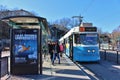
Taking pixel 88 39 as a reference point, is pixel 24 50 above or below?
below

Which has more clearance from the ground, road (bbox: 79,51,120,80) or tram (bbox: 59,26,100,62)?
tram (bbox: 59,26,100,62)

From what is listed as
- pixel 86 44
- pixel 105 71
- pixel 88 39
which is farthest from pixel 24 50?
pixel 88 39

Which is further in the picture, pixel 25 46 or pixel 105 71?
pixel 105 71

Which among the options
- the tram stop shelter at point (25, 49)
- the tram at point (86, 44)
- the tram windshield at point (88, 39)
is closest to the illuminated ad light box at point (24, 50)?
the tram stop shelter at point (25, 49)

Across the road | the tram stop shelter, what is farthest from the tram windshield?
the tram stop shelter

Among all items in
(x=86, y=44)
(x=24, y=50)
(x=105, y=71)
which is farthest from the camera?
(x=86, y=44)

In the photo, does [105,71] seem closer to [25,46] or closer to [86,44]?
[86,44]

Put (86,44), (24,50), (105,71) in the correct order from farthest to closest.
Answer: (86,44), (105,71), (24,50)

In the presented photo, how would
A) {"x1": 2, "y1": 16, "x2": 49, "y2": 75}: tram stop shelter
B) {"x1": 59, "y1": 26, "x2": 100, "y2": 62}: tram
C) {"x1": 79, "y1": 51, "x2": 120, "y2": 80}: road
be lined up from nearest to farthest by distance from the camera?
{"x1": 2, "y1": 16, "x2": 49, "y2": 75}: tram stop shelter < {"x1": 79, "y1": 51, "x2": 120, "y2": 80}: road < {"x1": 59, "y1": 26, "x2": 100, "y2": 62}: tram

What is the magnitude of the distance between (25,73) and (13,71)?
1.96ft

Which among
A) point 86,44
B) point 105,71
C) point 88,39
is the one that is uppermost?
point 88,39

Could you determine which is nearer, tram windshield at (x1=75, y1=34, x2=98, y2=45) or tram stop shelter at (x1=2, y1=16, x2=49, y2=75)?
tram stop shelter at (x1=2, y1=16, x2=49, y2=75)

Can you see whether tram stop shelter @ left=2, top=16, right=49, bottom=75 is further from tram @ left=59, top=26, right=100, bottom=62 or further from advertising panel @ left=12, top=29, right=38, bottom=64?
tram @ left=59, top=26, right=100, bottom=62

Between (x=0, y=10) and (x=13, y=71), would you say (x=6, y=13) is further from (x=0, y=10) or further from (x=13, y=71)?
(x=13, y=71)
